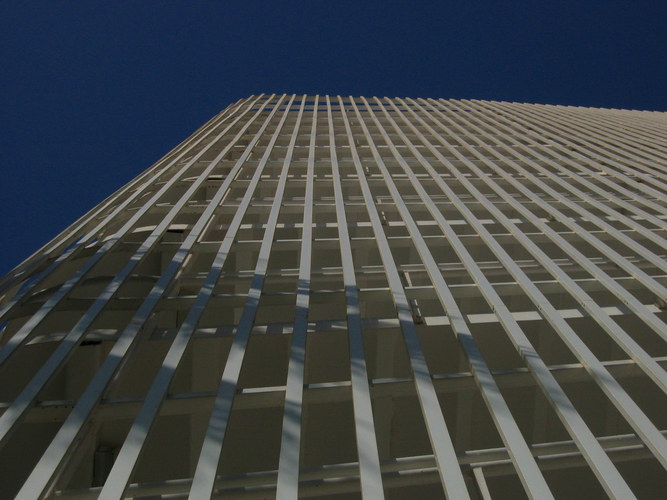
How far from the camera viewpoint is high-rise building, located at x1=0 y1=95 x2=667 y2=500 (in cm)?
254

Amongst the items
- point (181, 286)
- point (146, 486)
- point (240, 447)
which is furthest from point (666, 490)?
point (181, 286)

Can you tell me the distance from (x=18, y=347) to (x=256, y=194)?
415 cm

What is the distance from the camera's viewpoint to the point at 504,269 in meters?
4.75

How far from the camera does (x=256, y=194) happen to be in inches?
276

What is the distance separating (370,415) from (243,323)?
3.89 ft

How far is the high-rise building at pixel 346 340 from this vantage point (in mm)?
2541

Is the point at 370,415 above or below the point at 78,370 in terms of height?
above

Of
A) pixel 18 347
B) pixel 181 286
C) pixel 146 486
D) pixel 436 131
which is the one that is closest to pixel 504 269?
pixel 181 286

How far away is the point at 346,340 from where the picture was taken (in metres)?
4.32

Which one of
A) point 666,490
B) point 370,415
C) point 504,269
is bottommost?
point 666,490

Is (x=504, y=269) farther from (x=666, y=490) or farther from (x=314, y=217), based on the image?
(x=314, y=217)

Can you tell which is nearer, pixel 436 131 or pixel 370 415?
pixel 370 415

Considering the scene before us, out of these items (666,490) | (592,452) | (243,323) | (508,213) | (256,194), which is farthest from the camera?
(256,194)

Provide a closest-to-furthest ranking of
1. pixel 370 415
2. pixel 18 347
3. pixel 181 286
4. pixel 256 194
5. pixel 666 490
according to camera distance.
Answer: pixel 370 415
pixel 18 347
pixel 666 490
pixel 181 286
pixel 256 194
